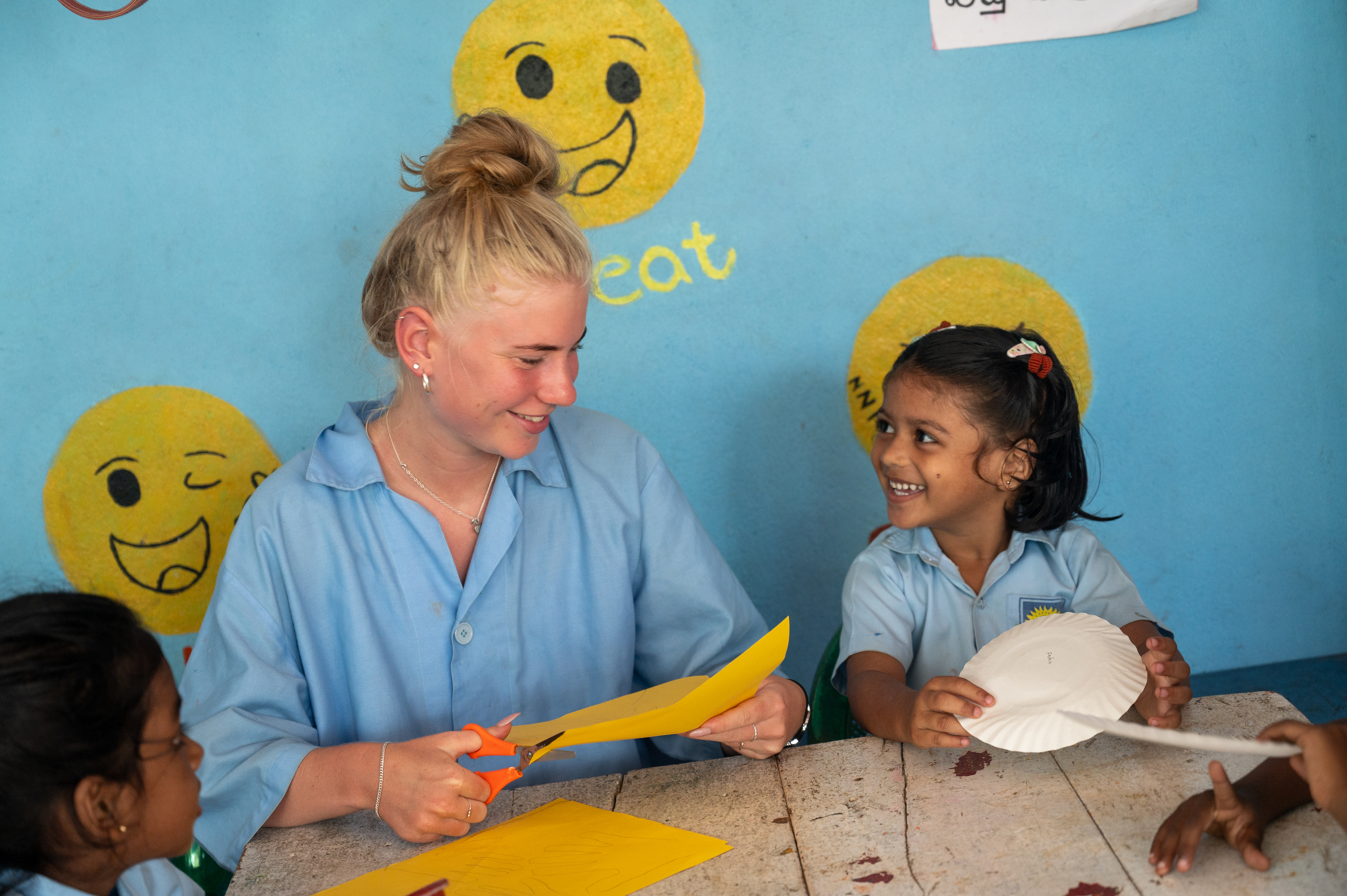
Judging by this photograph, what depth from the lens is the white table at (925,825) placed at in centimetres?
99

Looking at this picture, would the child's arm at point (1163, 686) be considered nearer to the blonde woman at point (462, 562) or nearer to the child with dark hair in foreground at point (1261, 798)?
the child with dark hair in foreground at point (1261, 798)

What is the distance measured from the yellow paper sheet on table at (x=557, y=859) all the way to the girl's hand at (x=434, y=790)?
27mm

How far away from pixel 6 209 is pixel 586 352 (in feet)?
3.59

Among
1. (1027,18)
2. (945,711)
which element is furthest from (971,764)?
(1027,18)

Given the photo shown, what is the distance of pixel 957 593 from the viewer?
5.71 feet

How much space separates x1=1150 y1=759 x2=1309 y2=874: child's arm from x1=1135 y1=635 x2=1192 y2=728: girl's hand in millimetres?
192

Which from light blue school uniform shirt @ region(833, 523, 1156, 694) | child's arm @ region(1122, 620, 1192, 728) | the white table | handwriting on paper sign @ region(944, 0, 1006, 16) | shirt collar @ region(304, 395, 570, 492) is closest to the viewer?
the white table

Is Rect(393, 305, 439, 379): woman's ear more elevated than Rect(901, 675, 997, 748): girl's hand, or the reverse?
Rect(393, 305, 439, 379): woman's ear

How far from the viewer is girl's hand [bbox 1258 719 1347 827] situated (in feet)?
2.95

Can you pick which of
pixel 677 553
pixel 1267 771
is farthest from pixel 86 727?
pixel 1267 771

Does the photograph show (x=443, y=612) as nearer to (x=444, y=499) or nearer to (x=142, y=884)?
(x=444, y=499)

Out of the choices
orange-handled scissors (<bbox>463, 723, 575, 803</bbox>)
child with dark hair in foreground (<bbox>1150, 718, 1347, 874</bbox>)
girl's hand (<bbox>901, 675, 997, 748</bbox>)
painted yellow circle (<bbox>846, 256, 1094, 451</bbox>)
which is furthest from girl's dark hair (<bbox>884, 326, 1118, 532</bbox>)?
orange-handled scissors (<bbox>463, 723, 575, 803</bbox>)

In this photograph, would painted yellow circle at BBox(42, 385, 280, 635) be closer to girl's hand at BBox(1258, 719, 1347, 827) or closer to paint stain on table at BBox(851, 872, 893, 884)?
paint stain on table at BBox(851, 872, 893, 884)

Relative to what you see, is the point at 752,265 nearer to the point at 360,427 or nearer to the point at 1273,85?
the point at 360,427
